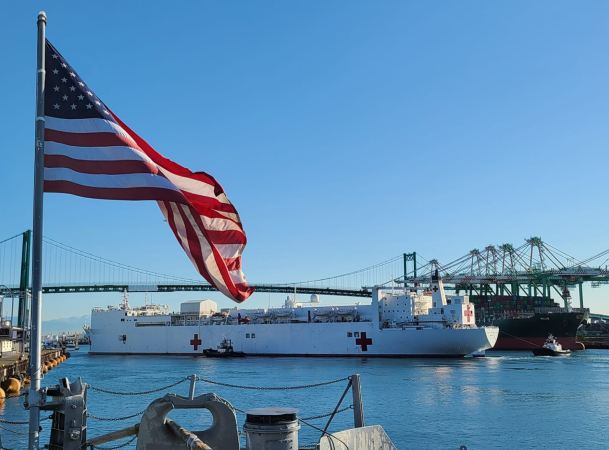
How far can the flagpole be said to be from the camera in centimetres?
380

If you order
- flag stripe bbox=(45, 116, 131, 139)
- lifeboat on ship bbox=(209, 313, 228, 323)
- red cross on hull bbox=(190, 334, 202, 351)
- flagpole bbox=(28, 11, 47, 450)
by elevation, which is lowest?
red cross on hull bbox=(190, 334, 202, 351)

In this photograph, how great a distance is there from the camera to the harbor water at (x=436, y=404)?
35.4ft

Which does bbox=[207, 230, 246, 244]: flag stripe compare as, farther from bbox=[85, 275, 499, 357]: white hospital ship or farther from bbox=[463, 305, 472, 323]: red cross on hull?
bbox=[463, 305, 472, 323]: red cross on hull

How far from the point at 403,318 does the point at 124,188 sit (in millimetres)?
32098

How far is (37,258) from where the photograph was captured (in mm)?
3969

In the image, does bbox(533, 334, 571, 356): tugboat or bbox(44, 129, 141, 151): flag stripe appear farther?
bbox(533, 334, 571, 356): tugboat

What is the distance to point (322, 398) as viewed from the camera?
1625 centimetres

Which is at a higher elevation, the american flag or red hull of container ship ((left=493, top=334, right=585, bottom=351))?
the american flag

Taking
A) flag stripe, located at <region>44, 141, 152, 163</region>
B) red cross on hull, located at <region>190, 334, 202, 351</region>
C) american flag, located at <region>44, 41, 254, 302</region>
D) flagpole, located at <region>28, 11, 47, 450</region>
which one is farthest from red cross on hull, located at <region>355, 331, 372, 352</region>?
flagpole, located at <region>28, 11, 47, 450</region>

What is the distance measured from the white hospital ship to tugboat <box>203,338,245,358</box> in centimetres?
44

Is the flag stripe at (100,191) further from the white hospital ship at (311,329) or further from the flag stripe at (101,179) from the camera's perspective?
the white hospital ship at (311,329)

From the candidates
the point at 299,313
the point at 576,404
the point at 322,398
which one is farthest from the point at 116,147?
the point at 299,313

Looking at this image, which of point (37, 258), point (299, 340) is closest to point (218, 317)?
point (299, 340)

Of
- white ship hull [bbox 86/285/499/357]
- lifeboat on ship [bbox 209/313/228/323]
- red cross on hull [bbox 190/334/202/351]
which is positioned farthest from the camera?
lifeboat on ship [bbox 209/313/228/323]
